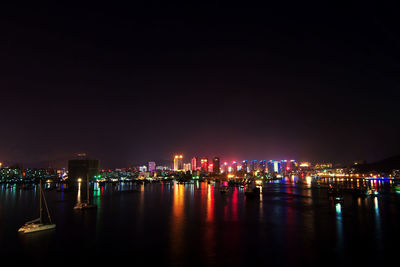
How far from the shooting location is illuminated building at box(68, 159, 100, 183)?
9991 cm

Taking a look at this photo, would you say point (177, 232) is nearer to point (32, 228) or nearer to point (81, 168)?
point (32, 228)

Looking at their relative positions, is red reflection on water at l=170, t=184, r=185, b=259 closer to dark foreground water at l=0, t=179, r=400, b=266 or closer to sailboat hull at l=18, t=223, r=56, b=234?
dark foreground water at l=0, t=179, r=400, b=266

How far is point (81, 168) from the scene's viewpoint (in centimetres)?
10400

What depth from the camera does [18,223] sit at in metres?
22.0

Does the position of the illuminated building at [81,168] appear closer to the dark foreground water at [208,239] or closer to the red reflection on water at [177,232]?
the dark foreground water at [208,239]

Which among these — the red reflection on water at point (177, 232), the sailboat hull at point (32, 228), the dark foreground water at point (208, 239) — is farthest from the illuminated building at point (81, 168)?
the sailboat hull at point (32, 228)

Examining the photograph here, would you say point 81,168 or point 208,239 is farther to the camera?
point 81,168

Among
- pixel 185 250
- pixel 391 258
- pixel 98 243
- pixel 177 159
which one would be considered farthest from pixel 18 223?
pixel 177 159

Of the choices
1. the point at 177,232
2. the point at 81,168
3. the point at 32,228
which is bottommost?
the point at 177,232

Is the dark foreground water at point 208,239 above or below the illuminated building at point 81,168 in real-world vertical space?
below

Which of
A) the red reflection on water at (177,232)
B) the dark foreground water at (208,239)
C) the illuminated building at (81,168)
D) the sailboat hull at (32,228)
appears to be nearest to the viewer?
the dark foreground water at (208,239)

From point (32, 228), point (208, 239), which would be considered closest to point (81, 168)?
point (32, 228)

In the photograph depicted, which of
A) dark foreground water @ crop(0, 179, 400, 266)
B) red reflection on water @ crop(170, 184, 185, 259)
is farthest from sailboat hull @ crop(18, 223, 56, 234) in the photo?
red reflection on water @ crop(170, 184, 185, 259)

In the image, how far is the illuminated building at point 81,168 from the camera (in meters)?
99.9
